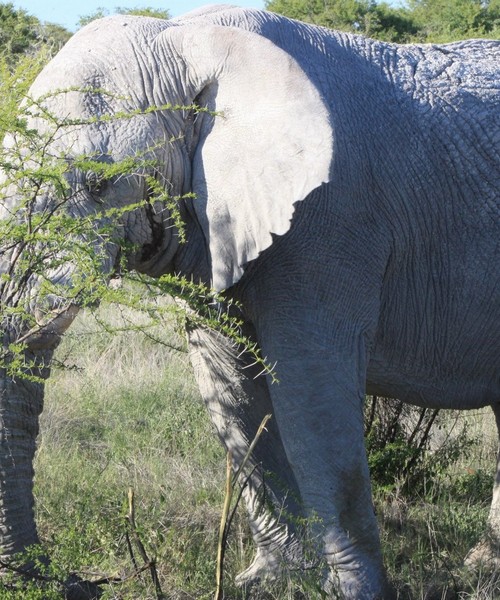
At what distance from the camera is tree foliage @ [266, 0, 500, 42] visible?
16.4m

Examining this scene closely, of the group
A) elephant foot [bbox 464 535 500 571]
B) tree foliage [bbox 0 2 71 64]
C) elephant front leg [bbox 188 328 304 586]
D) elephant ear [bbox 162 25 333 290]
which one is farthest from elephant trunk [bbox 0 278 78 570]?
tree foliage [bbox 0 2 71 64]

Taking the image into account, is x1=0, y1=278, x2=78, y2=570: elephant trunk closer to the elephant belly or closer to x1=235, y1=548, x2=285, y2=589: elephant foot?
x1=235, y1=548, x2=285, y2=589: elephant foot

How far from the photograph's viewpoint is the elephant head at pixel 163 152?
3.11 metres

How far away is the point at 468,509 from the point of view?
14.5 ft

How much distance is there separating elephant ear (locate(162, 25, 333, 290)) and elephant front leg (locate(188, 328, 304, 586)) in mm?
647

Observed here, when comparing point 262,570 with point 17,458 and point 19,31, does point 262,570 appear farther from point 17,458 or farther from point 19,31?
point 19,31

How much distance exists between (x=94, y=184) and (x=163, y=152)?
23 centimetres

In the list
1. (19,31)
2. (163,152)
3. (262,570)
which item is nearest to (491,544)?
(262,570)

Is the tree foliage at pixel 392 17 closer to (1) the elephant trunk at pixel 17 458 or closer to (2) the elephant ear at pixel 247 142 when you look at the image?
(2) the elephant ear at pixel 247 142

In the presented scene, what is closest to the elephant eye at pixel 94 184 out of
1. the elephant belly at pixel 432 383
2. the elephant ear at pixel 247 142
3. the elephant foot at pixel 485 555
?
the elephant ear at pixel 247 142

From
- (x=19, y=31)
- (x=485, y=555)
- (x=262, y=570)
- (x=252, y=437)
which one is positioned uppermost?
(x=19, y=31)

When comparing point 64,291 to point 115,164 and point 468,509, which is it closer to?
point 115,164

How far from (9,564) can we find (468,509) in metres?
1.89

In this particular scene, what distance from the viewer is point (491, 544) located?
3990 millimetres
